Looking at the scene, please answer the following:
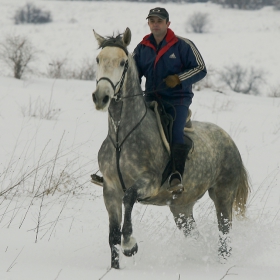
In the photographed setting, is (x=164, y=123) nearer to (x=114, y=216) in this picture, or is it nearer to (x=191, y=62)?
(x=191, y=62)

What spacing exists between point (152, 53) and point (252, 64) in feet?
125

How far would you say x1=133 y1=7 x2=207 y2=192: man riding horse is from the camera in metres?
4.76

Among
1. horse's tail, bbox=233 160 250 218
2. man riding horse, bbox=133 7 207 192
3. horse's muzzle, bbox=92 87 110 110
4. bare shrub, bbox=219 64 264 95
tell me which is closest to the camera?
horse's muzzle, bbox=92 87 110 110

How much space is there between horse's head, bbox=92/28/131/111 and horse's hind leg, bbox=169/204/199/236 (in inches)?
88.9

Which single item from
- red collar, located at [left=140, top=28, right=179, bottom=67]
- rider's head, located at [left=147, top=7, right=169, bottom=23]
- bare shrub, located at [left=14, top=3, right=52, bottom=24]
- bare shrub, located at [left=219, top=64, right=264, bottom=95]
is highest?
rider's head, located at [left=147, top=7, right=169, bottom=23]

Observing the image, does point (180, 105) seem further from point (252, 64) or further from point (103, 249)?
point (252, 64)

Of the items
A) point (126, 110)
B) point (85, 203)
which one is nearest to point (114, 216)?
point (126, 110)

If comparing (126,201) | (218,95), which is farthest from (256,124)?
(126,201)

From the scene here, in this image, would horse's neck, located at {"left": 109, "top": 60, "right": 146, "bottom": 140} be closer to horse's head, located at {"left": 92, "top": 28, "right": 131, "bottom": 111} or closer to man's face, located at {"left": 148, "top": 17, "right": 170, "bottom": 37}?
horse's head, located at {"left": 92, "top": 28, "right": 131, "bottom": 111}

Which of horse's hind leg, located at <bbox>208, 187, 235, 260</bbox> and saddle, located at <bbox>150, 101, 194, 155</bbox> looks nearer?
saddle, located at <bbox>150, 101, 194, 155</bbox>

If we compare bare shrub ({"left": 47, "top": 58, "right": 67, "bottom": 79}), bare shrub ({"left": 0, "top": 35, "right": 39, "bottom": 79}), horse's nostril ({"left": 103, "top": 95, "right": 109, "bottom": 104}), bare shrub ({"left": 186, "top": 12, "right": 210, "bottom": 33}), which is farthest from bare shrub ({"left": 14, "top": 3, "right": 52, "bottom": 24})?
horse's nostril ({"left": 103, "top": 95, "right": 109, "bottom": 104})

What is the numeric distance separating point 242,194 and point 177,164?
1856mm

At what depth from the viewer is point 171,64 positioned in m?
4.88

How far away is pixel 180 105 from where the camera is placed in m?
4.99
